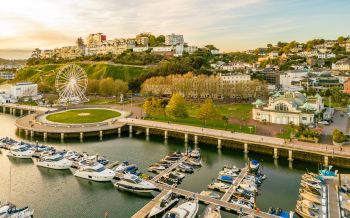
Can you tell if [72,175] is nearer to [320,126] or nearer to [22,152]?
[22,152]

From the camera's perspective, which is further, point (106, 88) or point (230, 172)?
point (106, 88)

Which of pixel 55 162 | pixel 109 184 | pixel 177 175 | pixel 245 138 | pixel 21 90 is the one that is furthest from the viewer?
pixel 21 90

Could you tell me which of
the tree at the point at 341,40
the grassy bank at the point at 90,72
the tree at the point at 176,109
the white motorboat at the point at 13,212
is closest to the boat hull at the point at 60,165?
the white motorboat at the point at 13,212

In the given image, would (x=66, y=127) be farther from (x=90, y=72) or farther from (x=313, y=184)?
(x=90, y=72)

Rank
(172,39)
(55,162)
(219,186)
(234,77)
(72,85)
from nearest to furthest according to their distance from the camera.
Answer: (219,186) → (55,162) → (72,85) → (234,77) → (172,39)

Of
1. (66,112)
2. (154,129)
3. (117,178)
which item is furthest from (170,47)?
(117,178)

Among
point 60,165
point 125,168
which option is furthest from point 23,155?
point 125,168
